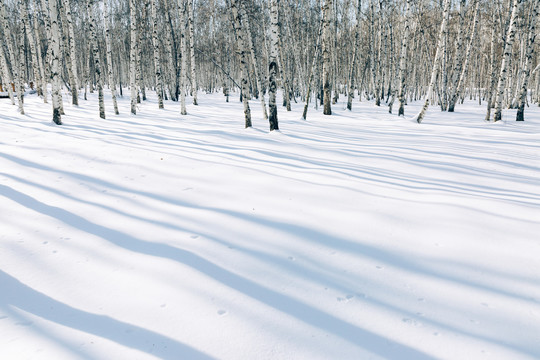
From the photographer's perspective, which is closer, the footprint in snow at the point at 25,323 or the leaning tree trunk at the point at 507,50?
the footprint in snow at the point at 25,323

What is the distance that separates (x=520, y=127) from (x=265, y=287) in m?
12.8

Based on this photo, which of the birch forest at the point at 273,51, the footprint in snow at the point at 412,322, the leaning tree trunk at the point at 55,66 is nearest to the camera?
the footprint in snow at the point at 412,322

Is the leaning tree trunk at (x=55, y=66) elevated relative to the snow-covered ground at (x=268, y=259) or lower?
elevated

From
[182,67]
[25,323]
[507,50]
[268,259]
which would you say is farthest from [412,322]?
[182,67]

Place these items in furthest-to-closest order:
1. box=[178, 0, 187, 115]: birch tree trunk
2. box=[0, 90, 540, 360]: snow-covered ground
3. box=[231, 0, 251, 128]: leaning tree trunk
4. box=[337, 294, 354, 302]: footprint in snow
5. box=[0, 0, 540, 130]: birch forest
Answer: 1. box=[178, 0, 187, 115]: birch tree trunk
2. box=[0, 0, 540, 130]: birch forest
3. box=[231, 0, 251, 128]: leaning tree trunk
4. box=[337, 294, 354, 302]: footprint in snow
5. box=[0, 90, 540, 360]: snow-covered ground

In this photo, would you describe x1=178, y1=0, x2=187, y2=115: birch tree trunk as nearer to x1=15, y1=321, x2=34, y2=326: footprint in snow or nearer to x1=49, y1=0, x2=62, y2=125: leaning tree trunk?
x1=49, y1=0, x2=62, y2=125: leaning tree trunk

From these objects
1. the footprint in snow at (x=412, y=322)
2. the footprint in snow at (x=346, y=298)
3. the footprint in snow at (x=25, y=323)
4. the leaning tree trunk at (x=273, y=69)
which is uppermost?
the leaning tree trunk at (x=273, y=69)

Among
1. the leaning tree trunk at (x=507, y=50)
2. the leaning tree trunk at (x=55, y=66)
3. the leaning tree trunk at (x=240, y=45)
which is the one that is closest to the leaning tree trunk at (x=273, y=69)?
the leaning tree trunk at (x=240, y=45)

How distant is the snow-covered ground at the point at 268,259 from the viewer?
85.0 inches

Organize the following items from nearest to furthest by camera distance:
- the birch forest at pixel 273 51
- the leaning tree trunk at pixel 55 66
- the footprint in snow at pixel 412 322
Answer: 1. the footprint in snow at pixel 412 322
2. the leaning tree trunk at pixel 55 66
3. the birch forest at pixel 273 51

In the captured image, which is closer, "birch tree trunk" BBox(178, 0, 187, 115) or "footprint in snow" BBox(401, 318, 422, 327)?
"footprint in snow" BBox(401, 318, 422, 327)

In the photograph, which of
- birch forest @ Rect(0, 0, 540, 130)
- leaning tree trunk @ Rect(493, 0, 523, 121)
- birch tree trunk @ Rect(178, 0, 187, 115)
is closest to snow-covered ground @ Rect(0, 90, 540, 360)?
birch forest @ Rect(0, 0, 540, 130)

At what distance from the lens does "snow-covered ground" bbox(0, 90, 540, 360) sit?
2160 millimetres

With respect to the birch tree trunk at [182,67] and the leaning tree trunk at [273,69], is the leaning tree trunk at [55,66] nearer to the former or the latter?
the birch tree trunk at [182,67]
